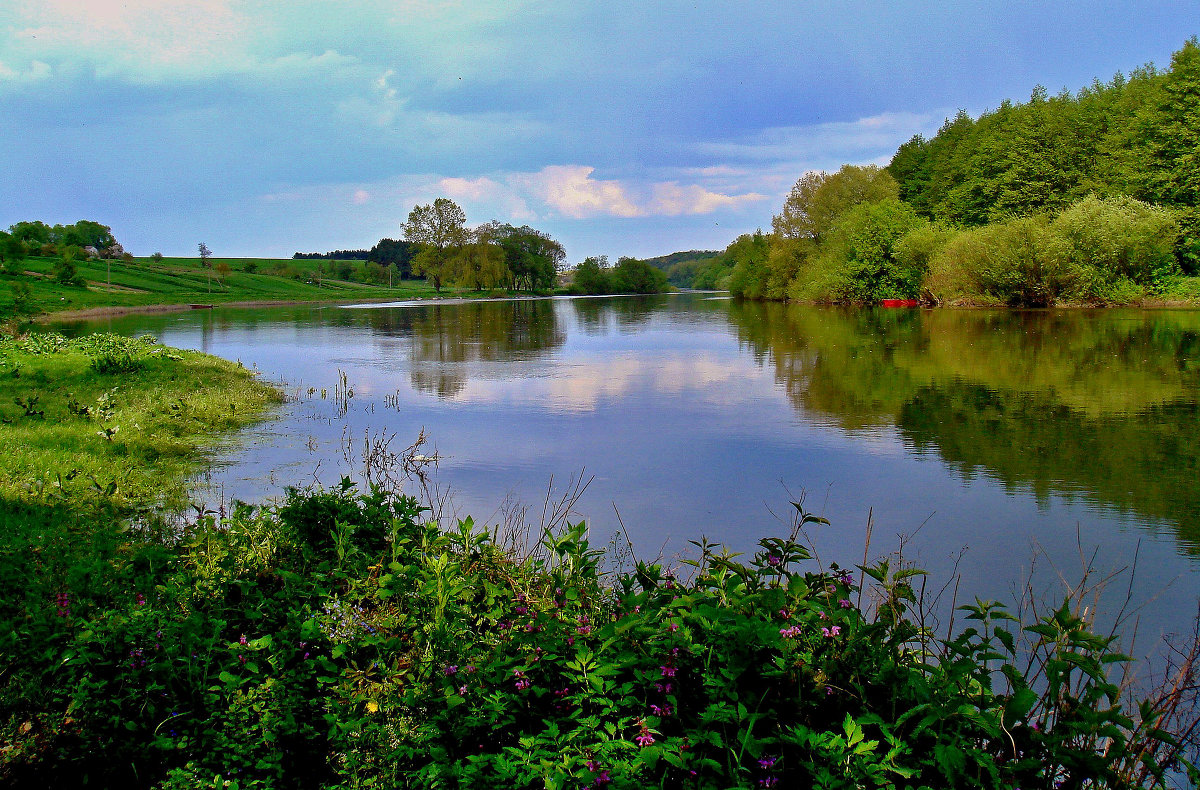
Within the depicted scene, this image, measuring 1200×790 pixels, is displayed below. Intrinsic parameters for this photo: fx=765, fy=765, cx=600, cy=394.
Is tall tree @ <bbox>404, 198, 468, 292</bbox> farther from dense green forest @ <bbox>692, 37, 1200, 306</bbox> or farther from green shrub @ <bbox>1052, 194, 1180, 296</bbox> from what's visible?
green shrub @ <bbox>1052, 194, 1180, 296</bbox>

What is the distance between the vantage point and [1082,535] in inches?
281

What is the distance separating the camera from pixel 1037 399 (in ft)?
47.6

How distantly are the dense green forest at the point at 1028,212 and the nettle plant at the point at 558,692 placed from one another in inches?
1766

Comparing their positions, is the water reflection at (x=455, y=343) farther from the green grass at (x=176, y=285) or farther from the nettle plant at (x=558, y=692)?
the green grass at (x=176, y=285)

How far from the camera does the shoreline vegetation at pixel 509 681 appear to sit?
115 inches

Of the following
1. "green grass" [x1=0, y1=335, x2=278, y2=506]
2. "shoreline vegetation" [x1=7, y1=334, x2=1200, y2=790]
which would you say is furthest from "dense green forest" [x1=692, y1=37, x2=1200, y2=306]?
"shoreline vegetation" [x1=7, y1=334, x2=1200, y2=790]

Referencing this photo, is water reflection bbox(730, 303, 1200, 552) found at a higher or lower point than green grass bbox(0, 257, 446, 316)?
lower

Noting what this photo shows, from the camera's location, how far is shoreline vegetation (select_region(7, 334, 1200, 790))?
293 centimetres

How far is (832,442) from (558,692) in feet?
28.8

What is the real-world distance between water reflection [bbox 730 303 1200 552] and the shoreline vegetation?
15.7ft

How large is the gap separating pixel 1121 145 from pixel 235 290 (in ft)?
301

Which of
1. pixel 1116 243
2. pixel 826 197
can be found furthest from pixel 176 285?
pixel 1116 243

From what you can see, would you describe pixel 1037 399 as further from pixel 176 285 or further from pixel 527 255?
pixel 527 255

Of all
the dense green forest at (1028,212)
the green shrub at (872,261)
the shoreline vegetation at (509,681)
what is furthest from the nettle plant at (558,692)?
the green shrub at (872,261)
